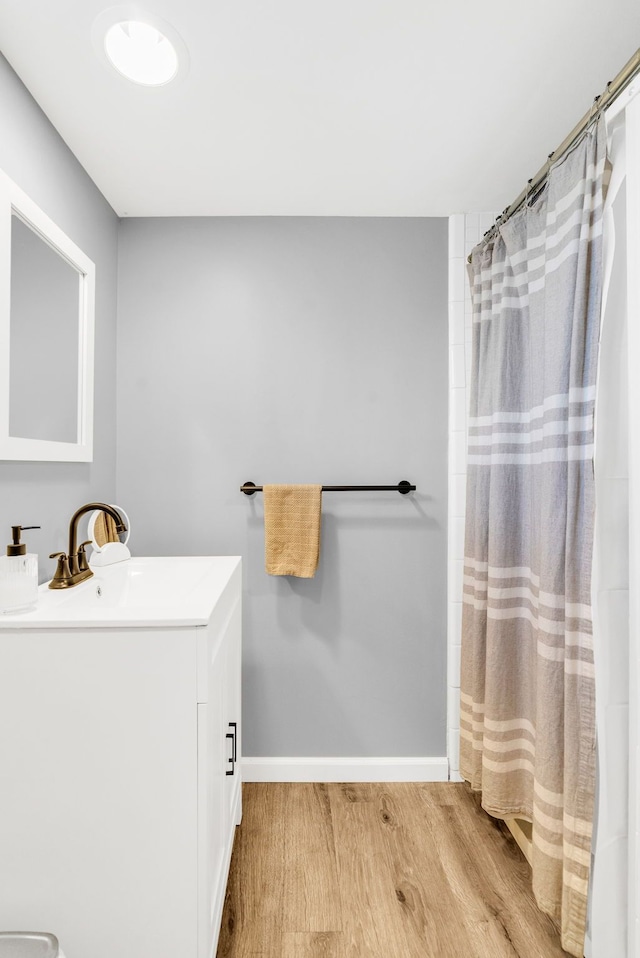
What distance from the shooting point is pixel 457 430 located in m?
2.08

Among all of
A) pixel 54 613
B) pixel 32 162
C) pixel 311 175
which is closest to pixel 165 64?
pixel 32 162

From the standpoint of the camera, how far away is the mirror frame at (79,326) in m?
1.26

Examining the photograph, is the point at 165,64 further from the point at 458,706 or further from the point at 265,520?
A: the point at 458,706

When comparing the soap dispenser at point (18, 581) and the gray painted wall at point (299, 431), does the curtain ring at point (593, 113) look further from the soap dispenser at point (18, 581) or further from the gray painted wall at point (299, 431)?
the soap dispenser at point (18, 581)

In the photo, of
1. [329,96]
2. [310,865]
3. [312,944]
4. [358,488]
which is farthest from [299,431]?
[312,944]

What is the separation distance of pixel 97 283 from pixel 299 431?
0.89 metres

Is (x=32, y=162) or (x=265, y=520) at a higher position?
(x=32, y=162)


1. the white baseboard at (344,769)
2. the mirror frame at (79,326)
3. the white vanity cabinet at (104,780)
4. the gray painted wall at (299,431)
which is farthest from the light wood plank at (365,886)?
the mirror frame at (79,326)

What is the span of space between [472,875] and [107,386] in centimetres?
203

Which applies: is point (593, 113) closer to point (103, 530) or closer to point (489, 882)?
point (103, 530)

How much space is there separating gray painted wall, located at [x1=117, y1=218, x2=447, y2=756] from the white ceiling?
Answer: 0.22 meters

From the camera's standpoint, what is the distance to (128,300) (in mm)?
2074

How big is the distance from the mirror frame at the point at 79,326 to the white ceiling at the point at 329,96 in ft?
1.07

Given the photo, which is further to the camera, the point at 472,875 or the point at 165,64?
the point at 472,875
